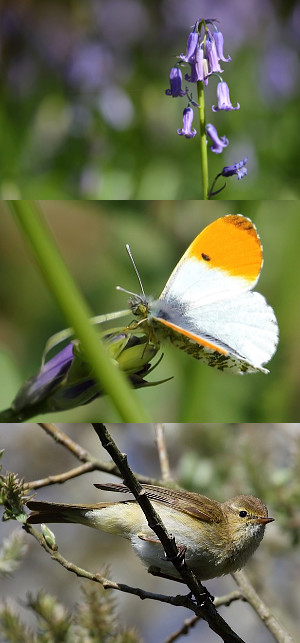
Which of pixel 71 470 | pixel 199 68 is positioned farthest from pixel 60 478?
pixel 199 68

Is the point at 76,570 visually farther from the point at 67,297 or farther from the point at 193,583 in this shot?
the point at 67,297

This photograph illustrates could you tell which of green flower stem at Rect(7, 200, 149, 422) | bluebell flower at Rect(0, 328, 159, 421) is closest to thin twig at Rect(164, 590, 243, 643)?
bluebell flower at Rect(0, 328, 159, 421)

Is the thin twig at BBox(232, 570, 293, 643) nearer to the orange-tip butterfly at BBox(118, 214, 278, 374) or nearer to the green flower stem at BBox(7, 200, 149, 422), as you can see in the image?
the orange-tip butterfly at BBox(118, 214, 278, 374)

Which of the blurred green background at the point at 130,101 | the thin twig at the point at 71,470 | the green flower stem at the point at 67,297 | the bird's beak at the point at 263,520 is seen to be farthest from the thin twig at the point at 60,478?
the blurred green background at the point at 130,101

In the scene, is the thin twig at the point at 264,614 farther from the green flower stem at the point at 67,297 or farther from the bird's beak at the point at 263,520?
the green flower stem at the point at 67,297

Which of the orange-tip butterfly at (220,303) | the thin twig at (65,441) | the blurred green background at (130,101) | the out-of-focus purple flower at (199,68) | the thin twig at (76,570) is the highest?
the blurred green background at (130,101)

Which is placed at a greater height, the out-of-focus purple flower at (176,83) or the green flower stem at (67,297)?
the out-of-focus purple flower at (176,83)
